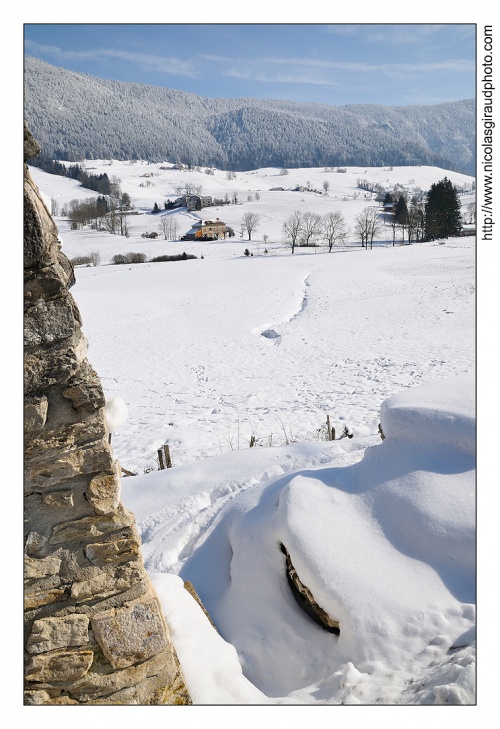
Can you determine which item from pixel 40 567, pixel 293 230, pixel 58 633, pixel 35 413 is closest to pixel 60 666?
pixel 58 633

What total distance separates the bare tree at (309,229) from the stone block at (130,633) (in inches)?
2740

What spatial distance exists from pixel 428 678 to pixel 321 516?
77.3 inches

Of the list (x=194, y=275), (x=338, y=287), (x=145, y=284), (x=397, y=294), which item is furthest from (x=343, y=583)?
(x=194, y=275)

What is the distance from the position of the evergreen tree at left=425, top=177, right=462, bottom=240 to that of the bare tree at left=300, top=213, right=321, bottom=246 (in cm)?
1629

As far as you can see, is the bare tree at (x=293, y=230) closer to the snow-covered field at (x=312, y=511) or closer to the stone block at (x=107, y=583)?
the snow-covered field at (x=312, y=511)

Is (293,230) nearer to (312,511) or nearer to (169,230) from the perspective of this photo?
(169,230)

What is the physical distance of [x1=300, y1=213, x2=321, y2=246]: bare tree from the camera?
6994 cm

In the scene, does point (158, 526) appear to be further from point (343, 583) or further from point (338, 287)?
point (338, 287)

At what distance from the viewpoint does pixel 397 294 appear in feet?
116

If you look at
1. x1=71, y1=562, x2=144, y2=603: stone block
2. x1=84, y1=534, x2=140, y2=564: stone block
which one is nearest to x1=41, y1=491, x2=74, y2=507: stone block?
x1=84, y1=534, x2=140, y2=564: stone block

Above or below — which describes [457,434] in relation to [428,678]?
A: above

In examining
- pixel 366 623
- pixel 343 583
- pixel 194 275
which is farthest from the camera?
pixel 194 275

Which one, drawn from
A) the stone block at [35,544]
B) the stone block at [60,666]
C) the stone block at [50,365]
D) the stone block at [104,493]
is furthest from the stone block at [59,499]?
the stone block at [60,666]
